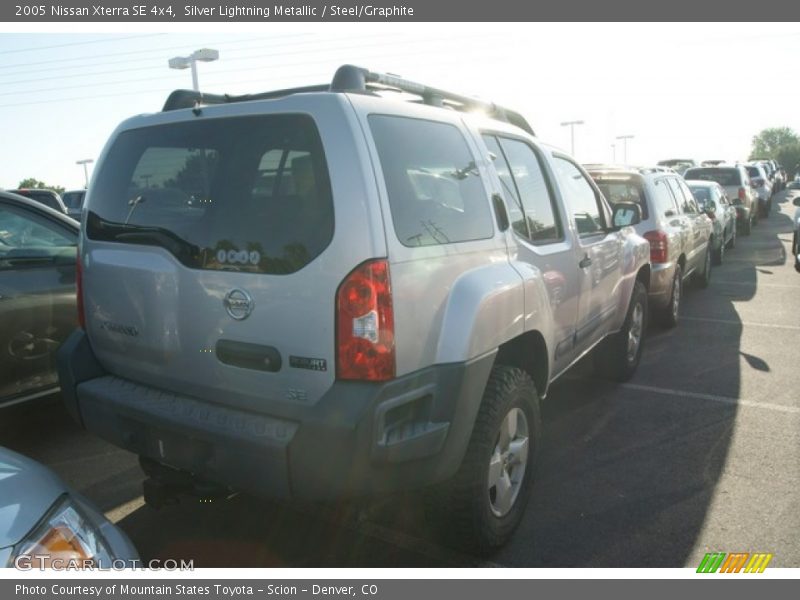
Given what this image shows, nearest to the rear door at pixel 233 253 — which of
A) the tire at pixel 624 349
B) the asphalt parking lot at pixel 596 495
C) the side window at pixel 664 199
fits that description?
the asphalt parking lot at pixel 596 495

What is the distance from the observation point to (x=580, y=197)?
4559 millimetres

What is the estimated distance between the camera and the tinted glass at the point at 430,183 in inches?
100

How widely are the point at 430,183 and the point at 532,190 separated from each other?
46.3 inches

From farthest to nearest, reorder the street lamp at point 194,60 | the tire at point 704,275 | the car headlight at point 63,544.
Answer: the street lamp at point 194,60 < the tire at point 704,275 < the car headlight at point 63,544

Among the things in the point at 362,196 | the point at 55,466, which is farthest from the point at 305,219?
the point at 55,466

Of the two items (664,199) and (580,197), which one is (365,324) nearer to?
(580,197)

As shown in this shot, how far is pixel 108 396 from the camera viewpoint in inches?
115

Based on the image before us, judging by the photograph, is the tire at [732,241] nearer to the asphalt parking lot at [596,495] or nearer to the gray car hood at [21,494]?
the asphalt parking lot at [596,495]

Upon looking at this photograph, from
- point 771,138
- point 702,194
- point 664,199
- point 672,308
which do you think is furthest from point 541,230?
point 771,138

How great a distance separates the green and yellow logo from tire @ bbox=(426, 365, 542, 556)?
0.84 m

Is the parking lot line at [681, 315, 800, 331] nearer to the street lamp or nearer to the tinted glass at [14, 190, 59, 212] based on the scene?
the tinted glass at [14, 190, 59, 212]

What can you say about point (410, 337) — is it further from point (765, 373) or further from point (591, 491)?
point (765, 373)

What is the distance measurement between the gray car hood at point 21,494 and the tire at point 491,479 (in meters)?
1.48

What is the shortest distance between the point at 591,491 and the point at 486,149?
1.95 m
